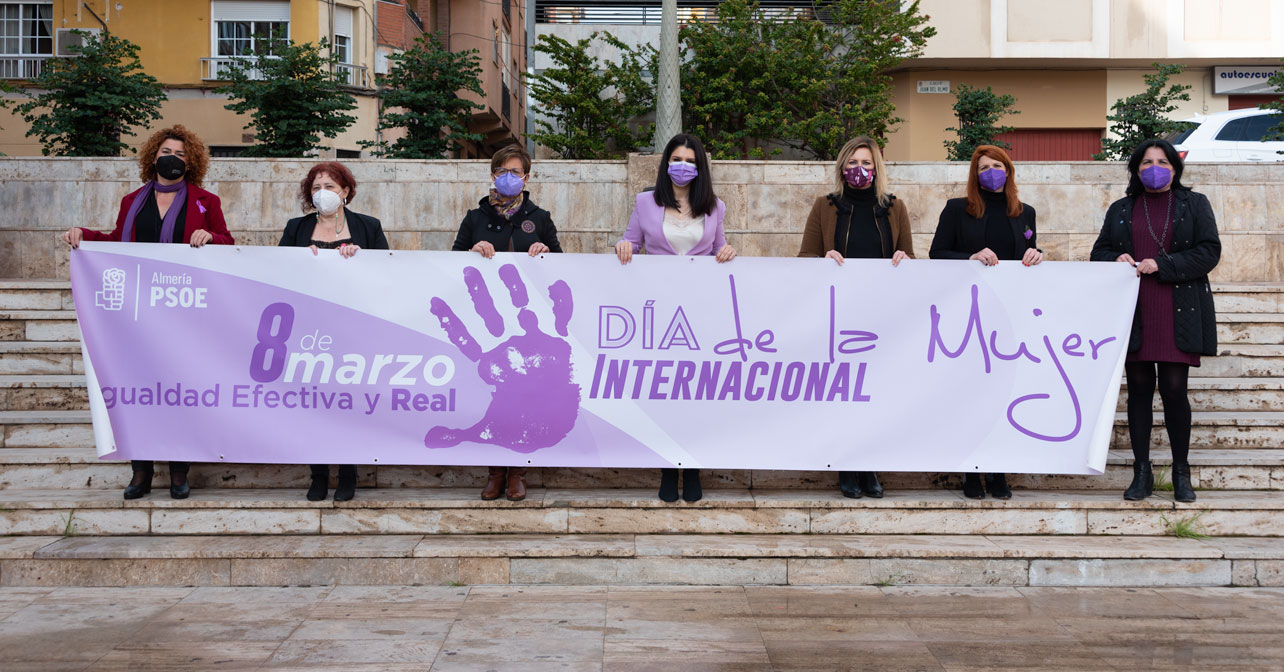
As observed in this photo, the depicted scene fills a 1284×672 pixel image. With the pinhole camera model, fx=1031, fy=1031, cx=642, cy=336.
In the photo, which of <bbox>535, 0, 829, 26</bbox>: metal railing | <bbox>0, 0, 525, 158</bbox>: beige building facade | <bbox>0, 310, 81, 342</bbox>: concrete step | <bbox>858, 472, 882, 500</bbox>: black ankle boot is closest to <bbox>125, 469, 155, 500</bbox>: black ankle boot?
<bbox>0, 310, 81, 342</bbox>: concrete step

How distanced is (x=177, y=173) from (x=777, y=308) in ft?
10.4

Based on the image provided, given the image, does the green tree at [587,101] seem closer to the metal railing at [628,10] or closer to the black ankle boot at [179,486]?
the metal railing at [628,10]

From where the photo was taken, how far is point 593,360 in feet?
16.9

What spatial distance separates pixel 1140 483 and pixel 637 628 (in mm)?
2768

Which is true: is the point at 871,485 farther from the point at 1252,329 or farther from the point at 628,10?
the point at 628,10

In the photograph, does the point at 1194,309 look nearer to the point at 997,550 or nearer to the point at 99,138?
the point at 997,550

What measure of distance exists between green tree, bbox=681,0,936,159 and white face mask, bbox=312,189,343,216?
12.0 m

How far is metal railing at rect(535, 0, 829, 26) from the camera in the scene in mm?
20859

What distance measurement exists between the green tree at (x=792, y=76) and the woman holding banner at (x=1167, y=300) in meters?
11.7

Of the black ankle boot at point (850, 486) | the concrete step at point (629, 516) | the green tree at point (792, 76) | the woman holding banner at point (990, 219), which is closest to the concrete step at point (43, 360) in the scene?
the concrete step at point (629, 516)

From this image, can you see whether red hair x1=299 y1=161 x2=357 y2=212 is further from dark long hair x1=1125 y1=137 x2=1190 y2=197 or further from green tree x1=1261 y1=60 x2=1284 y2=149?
green tree x1=1261 y1=60 x2=1284 y2=149

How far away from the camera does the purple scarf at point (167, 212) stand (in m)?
5.33

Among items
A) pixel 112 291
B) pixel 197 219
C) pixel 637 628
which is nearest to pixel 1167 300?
pixel 637 628

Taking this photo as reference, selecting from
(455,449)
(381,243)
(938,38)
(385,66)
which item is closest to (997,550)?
(455,449)
